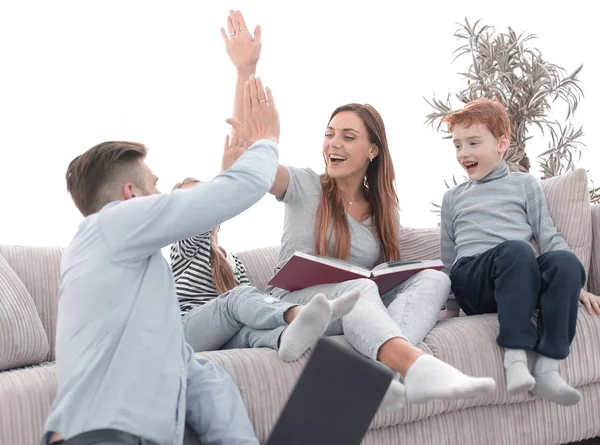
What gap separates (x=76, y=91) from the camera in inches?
122

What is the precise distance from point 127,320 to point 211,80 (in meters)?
2.31

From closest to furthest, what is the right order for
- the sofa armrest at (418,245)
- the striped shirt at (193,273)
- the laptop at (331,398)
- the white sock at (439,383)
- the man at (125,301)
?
1. the laptop at (331,398)
2. the man at (125,301)
3. the white sock at (439,383)
4. the striped shirt at (193,273)
5. the sofa armrest at (418,245)

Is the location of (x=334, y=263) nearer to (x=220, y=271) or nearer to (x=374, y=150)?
(x=220, y=271)

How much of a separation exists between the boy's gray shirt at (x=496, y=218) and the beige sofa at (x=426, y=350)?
0.07m

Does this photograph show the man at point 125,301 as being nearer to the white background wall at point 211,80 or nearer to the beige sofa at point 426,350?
the beige sofa at point 426,350

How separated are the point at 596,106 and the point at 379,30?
1278 millimetres

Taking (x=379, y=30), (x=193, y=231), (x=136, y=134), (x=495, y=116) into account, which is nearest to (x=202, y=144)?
(x=136, y=134)

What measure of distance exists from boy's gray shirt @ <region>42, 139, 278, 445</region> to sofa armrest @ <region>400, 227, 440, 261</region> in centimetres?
139

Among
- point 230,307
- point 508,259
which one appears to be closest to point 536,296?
point 508,259

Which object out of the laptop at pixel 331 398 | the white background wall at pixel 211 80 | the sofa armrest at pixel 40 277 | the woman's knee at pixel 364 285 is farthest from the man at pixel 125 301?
the white background wall at pixel 211 80

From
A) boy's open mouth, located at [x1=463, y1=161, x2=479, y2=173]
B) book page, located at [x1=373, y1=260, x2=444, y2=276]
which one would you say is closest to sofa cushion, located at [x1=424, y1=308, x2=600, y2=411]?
book page, located at [x1=373, y1=260, x2=444, y2=276]

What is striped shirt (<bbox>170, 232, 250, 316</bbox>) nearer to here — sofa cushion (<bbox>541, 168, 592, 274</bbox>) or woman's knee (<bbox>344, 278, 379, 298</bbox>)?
woman's knee (<bbox>344, 278, 379, 298</bbox>)

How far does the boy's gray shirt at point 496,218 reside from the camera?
224cm

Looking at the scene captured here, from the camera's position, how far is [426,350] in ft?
5.97
